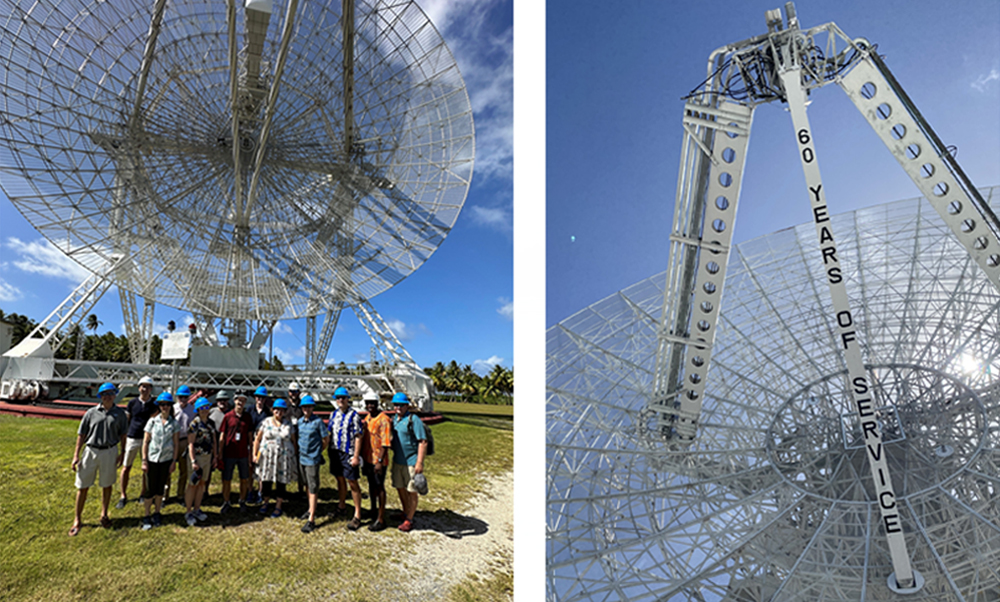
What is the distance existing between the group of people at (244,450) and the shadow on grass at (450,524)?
26 centimetres

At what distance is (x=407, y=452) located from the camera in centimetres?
455

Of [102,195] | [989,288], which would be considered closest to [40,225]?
[102,195]

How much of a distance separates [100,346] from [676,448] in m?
32.6

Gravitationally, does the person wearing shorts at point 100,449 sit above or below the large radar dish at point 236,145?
below

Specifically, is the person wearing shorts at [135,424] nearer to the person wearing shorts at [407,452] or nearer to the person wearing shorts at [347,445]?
the person wearing shorts at [347,445]

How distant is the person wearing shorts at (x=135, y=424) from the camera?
14.9ft

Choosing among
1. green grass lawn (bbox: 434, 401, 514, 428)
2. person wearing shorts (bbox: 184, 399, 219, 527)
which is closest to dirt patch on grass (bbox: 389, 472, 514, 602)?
person wearing shorts (bbox: 184, 399, 219, 527)

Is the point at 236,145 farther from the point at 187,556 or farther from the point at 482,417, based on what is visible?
the point at 482,417

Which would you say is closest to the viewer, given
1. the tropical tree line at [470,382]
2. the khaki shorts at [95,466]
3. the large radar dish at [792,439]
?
the khaki shorts at [95,466]

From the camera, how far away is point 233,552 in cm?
399

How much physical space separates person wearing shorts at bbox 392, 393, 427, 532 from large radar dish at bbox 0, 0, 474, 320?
5.84 m

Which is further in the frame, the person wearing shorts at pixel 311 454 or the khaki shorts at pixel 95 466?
the person wearing shorts at pixel 311 454

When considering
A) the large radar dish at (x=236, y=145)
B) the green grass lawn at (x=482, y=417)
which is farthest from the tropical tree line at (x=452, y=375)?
the large radar dish at (x=236, y=145)

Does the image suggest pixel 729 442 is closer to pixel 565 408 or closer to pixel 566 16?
pixel 565 408
